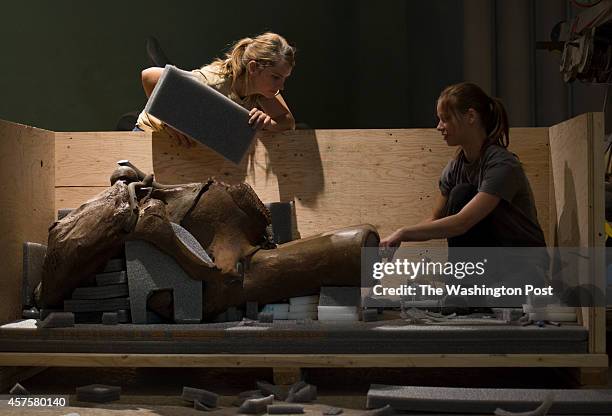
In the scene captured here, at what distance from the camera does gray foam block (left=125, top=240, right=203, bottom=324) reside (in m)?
3.39

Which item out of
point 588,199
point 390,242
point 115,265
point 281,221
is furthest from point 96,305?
point 588,199

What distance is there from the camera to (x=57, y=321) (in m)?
3.35

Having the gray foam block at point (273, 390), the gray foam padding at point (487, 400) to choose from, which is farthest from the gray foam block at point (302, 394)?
the gray foam padding at point (487, 400)

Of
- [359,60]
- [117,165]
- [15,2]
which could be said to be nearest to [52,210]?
[117,165]

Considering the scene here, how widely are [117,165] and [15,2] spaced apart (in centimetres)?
336

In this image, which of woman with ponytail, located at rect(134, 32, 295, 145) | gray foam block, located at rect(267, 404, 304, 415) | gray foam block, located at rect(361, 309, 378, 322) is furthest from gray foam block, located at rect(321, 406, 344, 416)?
woman with ponytail, located at rect(134, 32, 295, 145)

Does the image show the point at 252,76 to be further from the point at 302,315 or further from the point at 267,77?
the point at 302,315

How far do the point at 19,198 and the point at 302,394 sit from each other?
4.77 ft

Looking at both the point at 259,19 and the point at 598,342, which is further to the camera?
the point at 259,19

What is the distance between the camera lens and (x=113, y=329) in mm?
3307

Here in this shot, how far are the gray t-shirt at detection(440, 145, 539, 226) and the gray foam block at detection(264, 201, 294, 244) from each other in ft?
2.39

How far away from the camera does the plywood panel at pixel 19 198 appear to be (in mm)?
3545

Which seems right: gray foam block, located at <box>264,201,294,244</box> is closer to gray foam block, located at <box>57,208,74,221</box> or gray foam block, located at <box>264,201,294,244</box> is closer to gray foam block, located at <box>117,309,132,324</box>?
gray foam block, located at <box>117,309,132,324</box>

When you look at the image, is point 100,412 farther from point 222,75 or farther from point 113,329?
point 222,75
